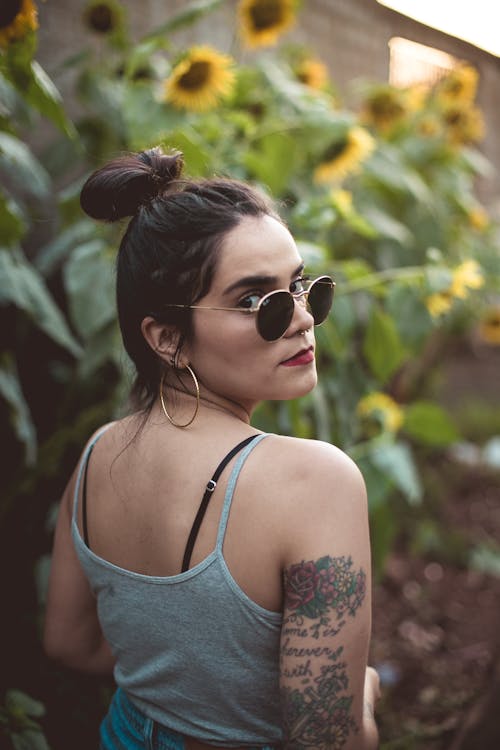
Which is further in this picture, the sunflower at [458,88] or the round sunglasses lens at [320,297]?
the sunflower at [458,88]

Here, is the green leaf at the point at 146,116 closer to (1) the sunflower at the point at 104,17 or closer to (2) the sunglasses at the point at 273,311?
(1) the sunflower at the point at 104,17

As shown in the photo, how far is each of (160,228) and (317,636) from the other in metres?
0.71

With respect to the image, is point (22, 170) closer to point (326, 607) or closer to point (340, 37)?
point (326, 607)

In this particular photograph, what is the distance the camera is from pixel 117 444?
135 cm

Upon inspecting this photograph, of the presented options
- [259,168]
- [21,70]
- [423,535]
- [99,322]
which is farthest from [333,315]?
[423,535]

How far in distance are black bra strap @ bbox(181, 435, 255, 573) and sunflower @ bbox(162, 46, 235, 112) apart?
162 centimetres

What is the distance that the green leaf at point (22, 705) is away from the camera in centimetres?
165

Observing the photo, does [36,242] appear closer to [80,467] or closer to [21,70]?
[21,70]

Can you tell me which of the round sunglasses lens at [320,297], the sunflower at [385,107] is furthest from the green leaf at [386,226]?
the round sunglasses lens at [320,297]

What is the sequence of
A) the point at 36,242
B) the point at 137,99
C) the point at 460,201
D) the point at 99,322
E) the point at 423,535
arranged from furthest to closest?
the point at 423,535 < the point at 460,201 < the point at 36,242 < the point at 137,99 < the point at 99,322

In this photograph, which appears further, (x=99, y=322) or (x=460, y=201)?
(x=460, y=201)

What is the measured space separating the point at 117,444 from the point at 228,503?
0.33 meters

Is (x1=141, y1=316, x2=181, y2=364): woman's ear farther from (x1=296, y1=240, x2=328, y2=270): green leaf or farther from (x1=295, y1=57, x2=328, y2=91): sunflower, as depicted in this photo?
(x1=295, y1=57, x2=328, y2=91): sunflower

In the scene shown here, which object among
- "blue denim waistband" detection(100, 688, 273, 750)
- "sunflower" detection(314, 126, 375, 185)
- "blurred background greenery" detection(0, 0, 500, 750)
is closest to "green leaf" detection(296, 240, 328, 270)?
"blurred background greenery" detection(0, 0, 500, 750)
